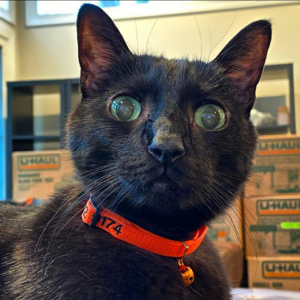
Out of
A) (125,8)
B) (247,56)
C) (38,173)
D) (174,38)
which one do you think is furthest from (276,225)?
(125,8)

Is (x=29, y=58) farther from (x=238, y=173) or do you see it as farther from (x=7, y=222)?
(x=238, y=173)

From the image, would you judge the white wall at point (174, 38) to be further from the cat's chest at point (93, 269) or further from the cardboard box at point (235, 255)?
the cat's chest at point (93, 269)

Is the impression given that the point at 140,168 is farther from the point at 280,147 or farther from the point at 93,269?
the point at 280,147

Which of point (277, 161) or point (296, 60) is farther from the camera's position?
point (296, 60)

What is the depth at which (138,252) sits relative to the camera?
60cm

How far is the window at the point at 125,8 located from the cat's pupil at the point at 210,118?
2.27 metres

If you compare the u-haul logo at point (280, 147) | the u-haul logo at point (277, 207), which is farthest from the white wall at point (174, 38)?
the u-haul logo at point (277, 207)

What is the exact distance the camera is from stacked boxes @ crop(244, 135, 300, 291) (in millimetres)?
1794

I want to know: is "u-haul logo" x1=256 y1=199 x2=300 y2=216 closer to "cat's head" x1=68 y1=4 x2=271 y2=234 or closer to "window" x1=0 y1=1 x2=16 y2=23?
"cat's head" x1=68 y1=4 x2=271 y2=234

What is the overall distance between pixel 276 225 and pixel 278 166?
32 centimetres

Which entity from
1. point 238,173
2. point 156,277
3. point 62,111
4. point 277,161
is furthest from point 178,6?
point 156,277

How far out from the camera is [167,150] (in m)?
0.52

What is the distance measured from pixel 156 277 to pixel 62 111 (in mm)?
2146

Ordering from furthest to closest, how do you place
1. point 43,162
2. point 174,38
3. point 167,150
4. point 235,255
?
point 174,38 → point 43,162 → point 235,255 → point 167,150
